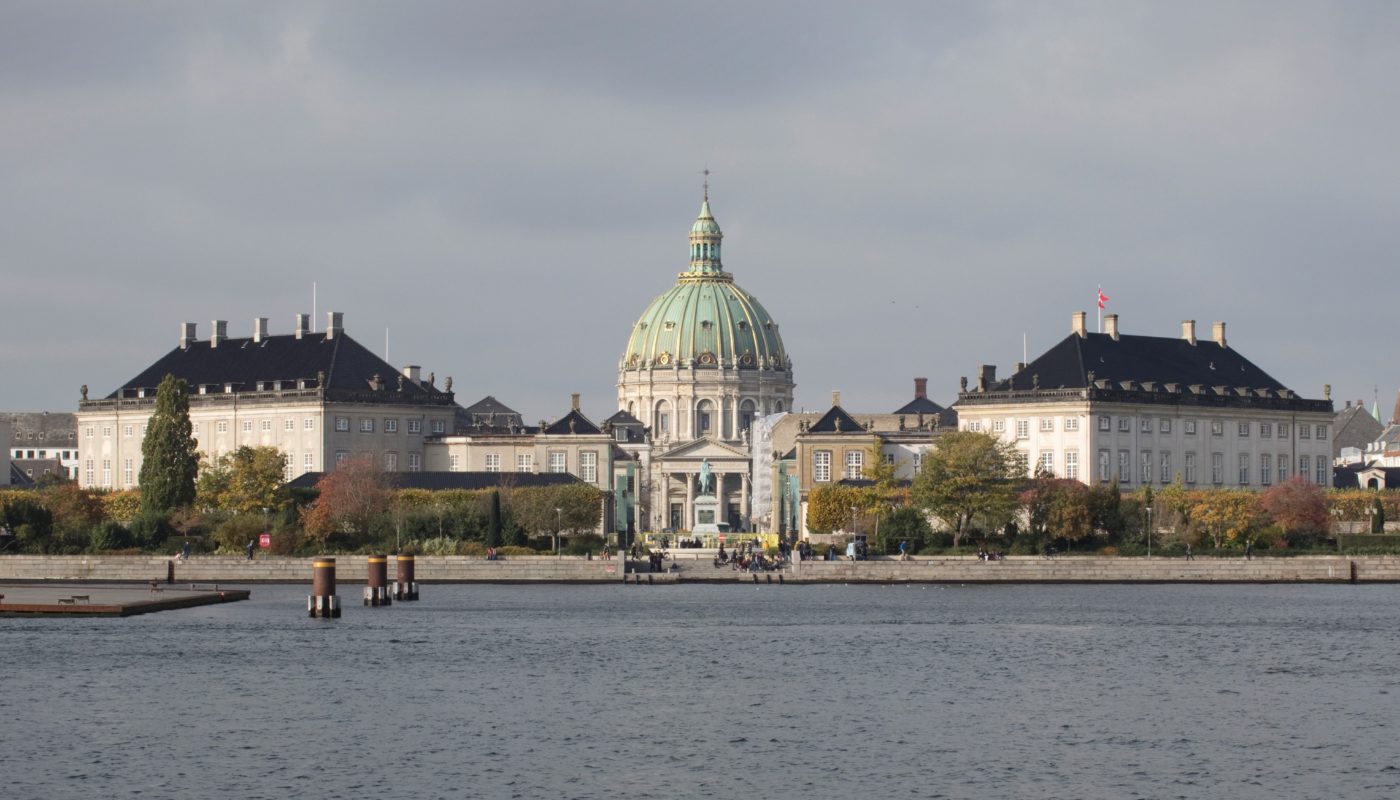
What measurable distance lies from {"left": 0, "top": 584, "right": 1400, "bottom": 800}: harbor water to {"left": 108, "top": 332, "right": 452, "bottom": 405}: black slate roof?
73295 mm

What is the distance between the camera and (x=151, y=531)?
113 m

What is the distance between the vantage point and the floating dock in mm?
77750

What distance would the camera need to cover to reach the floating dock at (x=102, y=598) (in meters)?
77.8

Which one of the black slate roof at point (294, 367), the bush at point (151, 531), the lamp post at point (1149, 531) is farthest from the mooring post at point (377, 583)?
the black slate roof at point (294, 367)

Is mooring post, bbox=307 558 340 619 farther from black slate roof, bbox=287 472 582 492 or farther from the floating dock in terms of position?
black slate roof, bbox=287 472 582 492

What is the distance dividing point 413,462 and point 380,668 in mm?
98782

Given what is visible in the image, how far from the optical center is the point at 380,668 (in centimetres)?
6394

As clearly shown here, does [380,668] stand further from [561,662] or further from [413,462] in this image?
[413,462]

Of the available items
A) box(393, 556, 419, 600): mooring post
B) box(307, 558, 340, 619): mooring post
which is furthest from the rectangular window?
box(307, 558, 340, 619): mooring post

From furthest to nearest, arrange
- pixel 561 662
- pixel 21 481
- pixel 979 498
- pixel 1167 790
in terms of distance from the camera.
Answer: pixel 21 481 → pixel 979 498 → pixel 561 662 → pixel 1167 790

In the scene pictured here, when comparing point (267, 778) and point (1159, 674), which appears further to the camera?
point (1159, 674)

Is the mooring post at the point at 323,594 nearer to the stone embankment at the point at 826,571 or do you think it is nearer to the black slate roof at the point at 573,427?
the stone embankment at the point at 826,571

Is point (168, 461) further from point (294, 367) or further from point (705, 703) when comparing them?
point (705, 703)

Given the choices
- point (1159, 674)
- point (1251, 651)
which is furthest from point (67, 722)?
point (1251, 651)
